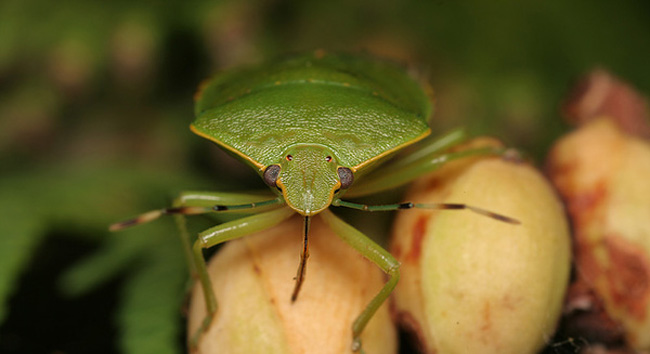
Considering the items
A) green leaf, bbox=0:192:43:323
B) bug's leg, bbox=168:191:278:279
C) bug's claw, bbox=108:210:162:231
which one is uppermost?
bug's claw, bbox=108:210:162:231

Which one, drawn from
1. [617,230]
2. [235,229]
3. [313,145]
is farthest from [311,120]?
[617,230]

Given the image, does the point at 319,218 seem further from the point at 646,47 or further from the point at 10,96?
the point at 646,47

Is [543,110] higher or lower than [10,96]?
higher

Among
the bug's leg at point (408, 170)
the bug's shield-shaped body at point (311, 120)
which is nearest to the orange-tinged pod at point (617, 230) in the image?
the bug's leg at point (408, 170)

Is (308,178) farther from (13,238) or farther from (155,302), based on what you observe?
(13,238)

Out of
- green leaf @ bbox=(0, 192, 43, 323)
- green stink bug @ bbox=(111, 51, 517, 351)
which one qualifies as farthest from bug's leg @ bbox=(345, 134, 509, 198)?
green leaf @ bbox=(0, 192, 43, 323)

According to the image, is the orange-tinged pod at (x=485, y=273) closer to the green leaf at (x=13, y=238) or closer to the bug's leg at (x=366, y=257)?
the bug's leg at (x=366, y=257)

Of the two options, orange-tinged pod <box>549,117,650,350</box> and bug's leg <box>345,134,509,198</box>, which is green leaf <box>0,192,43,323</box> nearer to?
bug's leg <box>345,134,509,198</box>

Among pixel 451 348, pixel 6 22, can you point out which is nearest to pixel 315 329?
pixel 451 348
